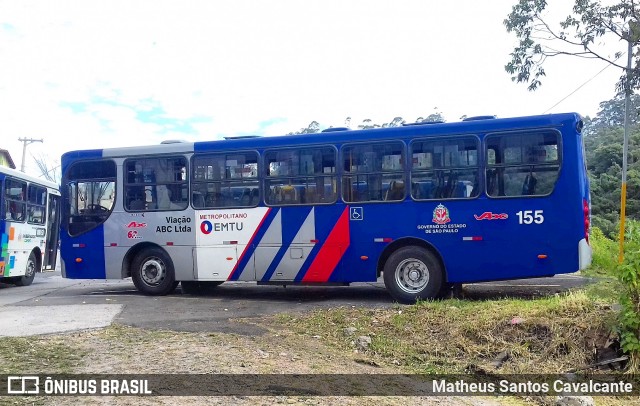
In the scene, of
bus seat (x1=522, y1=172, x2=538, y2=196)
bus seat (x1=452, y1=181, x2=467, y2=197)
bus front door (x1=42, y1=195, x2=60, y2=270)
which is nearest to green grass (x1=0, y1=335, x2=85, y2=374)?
bus seat (x1=452, y1=181, x2=467, y2=197)

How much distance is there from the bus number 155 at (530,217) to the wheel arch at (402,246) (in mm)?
1349

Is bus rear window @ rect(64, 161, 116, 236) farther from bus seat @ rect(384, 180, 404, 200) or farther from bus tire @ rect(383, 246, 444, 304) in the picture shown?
bus tire @ rect(383, 246, 444, 304)

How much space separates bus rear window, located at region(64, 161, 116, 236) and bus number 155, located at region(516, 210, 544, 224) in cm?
741

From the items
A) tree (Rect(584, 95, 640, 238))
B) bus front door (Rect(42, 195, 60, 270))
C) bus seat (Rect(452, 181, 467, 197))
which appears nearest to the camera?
bus seat (Rect(452, 181, 467, 197))

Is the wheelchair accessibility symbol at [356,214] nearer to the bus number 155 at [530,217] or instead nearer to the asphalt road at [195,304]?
the asphalt road at [195,304]

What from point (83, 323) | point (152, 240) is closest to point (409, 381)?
point (83, 323)

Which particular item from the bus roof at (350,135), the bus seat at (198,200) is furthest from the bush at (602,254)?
the bus seat at (198,200)

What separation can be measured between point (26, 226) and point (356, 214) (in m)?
9.79

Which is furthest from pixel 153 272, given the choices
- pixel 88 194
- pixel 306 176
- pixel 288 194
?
pixel 306 176

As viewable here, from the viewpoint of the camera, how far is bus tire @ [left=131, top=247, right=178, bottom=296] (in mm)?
10773

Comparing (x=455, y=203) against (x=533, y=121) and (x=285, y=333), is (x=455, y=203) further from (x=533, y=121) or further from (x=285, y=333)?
(x=285, y=333)

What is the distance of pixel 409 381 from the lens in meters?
5.64

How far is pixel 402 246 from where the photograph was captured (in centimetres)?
938

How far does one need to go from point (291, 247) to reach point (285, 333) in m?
2.76
